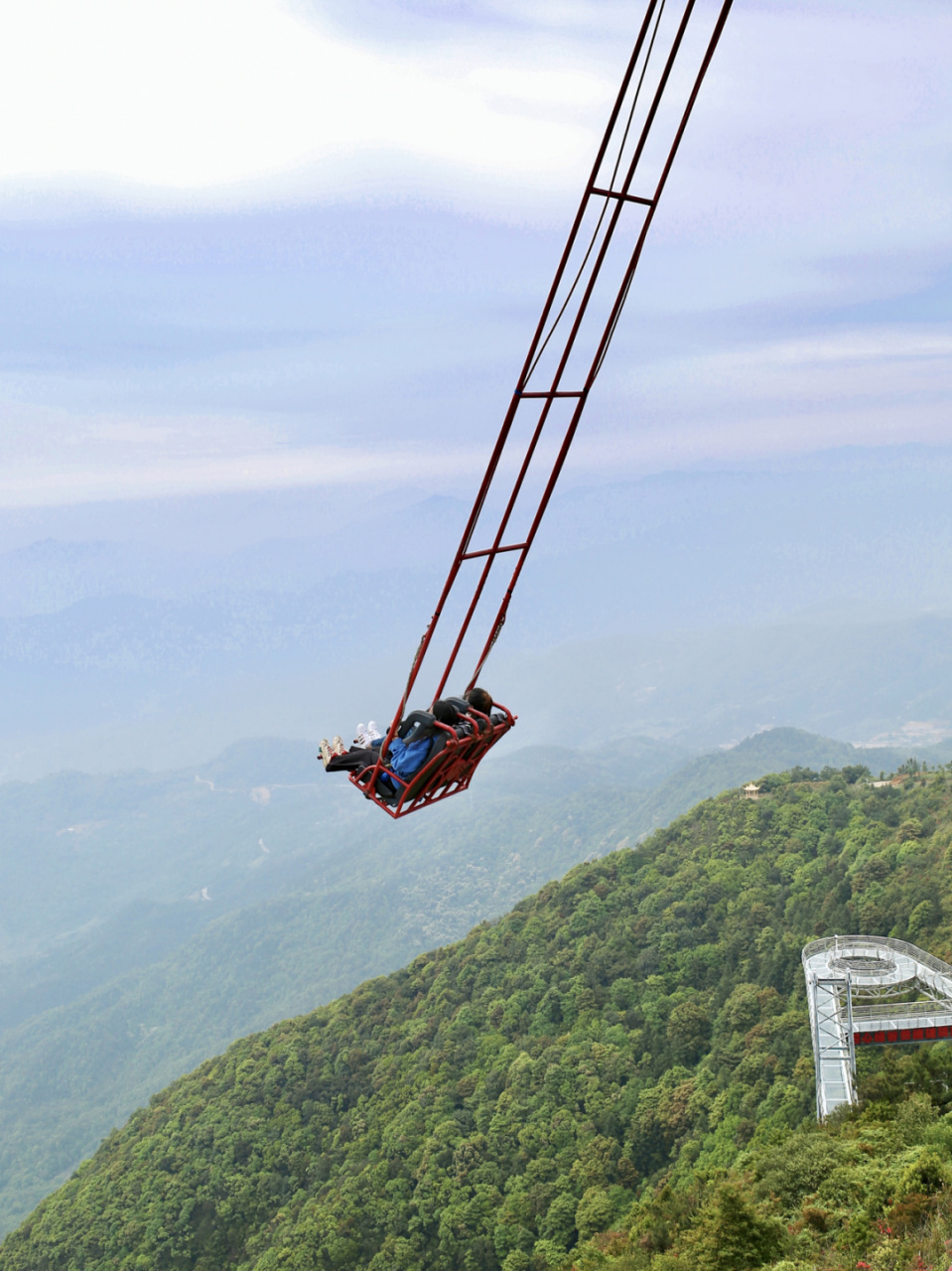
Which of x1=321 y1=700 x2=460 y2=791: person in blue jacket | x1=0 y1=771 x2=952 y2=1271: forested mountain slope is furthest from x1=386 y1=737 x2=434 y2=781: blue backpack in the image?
x1=0 y1=771 x2=952 y2=1271: forested mountain slope

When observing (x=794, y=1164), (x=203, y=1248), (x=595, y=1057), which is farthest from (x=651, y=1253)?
(x=203, y=1248)

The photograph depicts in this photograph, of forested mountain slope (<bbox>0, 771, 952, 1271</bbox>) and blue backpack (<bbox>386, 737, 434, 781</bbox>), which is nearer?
blue backpack (<bbox>386, 737, 434, 781</bbox>)

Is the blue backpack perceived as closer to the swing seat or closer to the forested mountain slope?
the swing seat

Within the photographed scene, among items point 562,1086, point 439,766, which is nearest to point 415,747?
point 439,766

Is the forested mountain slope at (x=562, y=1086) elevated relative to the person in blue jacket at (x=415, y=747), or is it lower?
lower

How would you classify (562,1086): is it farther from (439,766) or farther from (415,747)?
(439,766)

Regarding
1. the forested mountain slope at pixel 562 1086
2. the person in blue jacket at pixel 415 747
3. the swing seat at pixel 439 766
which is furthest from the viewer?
the forested mountain slope at pixel 562 1086

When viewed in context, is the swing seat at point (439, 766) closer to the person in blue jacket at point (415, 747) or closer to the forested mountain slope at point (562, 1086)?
the person in blue jacket at point (415, 747)

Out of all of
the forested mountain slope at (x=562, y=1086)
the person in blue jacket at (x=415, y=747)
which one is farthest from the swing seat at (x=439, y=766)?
the forested mountain slope at (x=562, y=1086)

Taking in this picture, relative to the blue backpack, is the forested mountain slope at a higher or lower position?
lower

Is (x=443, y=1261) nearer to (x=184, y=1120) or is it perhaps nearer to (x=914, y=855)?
(x=184, y=1120)
